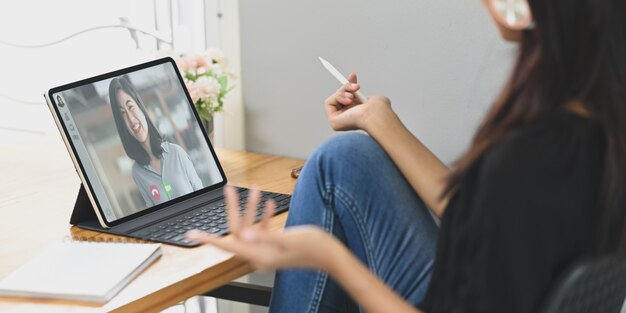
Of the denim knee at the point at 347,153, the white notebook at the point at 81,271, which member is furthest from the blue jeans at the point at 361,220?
the white notebook at the point at 81,271

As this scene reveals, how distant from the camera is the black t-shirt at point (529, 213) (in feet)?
3.15

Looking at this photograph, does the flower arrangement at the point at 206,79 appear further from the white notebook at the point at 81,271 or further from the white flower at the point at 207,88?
the white notebook at the point at 81,271

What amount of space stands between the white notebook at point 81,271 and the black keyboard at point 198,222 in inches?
2.8

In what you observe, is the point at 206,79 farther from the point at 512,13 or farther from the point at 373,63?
the point at 512,13

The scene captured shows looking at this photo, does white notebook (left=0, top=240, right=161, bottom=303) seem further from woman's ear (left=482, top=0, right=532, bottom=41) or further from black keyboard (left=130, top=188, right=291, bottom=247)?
woman's ear (left=482, top=0, right=532, bottom=41)

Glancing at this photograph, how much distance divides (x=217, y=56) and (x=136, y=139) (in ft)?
1.24

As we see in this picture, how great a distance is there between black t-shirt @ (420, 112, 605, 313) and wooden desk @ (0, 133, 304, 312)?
44 cm

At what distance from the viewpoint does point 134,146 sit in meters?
1.60

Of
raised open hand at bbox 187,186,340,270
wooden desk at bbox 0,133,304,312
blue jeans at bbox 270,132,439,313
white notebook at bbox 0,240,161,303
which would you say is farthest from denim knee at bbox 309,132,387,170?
raised open hand at bbox 187,186,340,270

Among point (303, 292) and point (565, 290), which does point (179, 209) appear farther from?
point (565, 290)

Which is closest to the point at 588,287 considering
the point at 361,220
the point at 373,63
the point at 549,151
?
the point at 549,151

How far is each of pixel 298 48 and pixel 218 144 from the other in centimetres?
29

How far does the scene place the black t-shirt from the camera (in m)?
0.96

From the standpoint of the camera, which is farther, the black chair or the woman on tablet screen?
the woman on tablet screen
